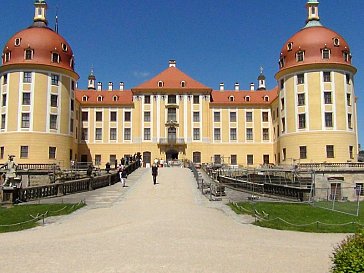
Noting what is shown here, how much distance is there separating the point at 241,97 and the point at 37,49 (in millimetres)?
29563

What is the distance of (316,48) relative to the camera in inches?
1746

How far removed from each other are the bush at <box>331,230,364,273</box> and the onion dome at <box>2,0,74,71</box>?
44623 mm

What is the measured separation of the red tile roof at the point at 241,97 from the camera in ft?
188

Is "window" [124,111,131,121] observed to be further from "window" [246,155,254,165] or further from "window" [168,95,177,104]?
"window" [246,155,254,165]

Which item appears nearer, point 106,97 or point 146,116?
point 146,116

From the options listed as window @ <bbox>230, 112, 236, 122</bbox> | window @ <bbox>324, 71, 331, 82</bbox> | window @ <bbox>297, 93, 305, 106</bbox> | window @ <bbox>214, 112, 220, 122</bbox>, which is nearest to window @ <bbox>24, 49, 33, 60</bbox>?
window @ <bbox>214, 112, 220, 122</bbox>

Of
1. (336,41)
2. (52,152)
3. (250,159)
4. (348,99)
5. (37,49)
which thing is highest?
(336,41)

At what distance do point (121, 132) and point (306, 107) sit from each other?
2618cm

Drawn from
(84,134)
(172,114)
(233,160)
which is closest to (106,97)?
(84,134)

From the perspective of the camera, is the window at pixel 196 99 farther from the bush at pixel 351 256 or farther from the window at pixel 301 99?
the bush at pixel 351 256

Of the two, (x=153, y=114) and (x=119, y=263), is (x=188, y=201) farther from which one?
(x=153, y=114)

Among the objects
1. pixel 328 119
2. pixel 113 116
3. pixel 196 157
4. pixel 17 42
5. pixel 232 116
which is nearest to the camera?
pixel 328 119

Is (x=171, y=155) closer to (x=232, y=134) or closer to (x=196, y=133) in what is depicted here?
(x=196, y=133)

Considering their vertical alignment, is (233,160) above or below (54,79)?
below
